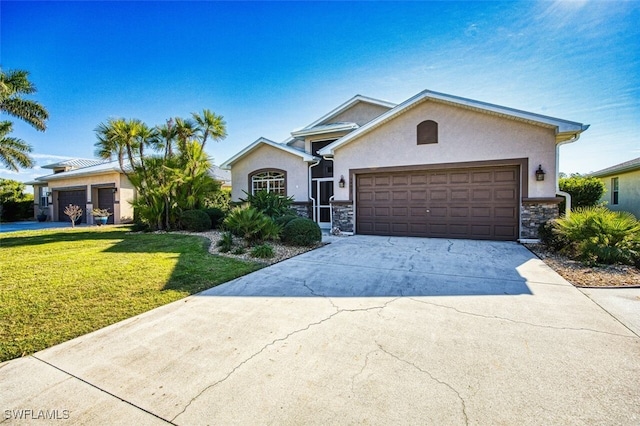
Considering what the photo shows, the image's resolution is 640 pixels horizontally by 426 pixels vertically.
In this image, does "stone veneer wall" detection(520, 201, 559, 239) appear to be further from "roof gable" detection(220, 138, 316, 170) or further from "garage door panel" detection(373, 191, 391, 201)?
"roof gable" detection(220, 138, 316, 170)

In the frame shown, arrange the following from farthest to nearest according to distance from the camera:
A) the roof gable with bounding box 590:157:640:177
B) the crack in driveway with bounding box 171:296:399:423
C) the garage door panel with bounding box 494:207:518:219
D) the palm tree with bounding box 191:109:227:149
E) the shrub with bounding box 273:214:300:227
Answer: the palm tree with bounding box 191:109:227:149, the roof gable with bounding box 590:157:640:177, the shrub with bounding box 273:214:300:227, the garage door panel with bounding box 494:207:518:219, the crack in driveway with bounding box 171:296:399:423

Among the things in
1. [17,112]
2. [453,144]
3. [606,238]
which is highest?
[17,112]

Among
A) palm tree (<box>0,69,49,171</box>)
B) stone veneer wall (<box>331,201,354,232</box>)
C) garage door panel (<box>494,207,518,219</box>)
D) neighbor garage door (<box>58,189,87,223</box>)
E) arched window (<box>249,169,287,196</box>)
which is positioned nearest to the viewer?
garage door panel (<box>494,207,518,219</box>)

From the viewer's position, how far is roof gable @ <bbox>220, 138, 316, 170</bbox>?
15.0 metres

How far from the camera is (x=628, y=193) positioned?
1644 centimetres

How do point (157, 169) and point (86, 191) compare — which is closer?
point (157, 169)

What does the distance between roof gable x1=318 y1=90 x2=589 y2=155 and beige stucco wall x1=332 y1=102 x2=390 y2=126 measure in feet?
20.2

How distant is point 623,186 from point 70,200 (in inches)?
1456

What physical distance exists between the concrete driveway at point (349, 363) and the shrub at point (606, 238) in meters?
2.61

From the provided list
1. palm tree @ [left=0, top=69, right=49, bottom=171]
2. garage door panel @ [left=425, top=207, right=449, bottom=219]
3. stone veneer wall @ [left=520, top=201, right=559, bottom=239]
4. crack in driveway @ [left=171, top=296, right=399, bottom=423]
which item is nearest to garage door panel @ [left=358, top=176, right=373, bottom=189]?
garage door panel @ [left=425, top=207, right=449, bottom=219]

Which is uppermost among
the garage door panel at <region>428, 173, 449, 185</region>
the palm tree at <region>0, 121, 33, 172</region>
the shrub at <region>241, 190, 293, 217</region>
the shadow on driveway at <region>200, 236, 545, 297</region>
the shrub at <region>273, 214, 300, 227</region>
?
the palm tree at <region>0, 121, 33, 172</region>

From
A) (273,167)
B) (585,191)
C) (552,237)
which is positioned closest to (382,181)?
(552,237)

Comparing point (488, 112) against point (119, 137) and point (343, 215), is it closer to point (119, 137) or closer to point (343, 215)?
point (343, 215)

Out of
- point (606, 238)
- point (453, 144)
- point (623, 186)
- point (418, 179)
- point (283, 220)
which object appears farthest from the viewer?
point (623, 186)
